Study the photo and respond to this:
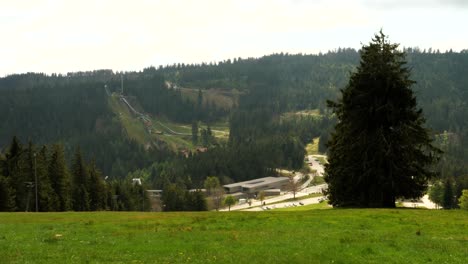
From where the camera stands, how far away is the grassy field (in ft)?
65.5

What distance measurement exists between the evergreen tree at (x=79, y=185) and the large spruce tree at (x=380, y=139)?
54.7 m

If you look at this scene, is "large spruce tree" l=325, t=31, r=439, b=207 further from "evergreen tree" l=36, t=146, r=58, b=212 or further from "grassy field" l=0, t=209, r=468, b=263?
"evergreen tree" l=36, t=146, r=58, b=212

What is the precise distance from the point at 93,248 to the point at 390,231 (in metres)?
Result: 16.0

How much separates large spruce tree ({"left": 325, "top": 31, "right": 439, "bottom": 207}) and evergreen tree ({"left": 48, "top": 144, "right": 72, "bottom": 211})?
49900mm

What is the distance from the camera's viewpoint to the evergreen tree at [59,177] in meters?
80.5

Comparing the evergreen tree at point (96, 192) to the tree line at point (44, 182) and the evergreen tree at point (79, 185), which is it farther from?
the evergreen tree at point (79, 185)

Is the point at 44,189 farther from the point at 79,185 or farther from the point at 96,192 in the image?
the point at 96,192

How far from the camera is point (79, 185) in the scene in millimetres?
91688

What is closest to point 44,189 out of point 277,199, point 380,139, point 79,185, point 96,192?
point 79,185

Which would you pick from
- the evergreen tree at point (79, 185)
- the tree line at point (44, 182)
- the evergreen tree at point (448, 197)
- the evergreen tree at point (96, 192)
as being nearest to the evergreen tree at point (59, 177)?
the tree line at point (44, 182)

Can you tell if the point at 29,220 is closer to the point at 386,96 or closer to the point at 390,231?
the point at 390,231

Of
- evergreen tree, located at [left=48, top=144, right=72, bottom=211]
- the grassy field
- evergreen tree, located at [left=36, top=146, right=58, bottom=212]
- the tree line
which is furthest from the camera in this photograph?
evergreen tree, located at [left=48, top=144, right=72, bottom=211]

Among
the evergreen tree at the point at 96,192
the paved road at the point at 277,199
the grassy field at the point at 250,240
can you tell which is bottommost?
the paved road at the point at 277,199

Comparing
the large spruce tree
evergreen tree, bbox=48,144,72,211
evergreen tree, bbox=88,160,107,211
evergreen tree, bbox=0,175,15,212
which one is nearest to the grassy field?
the large spruce tree
